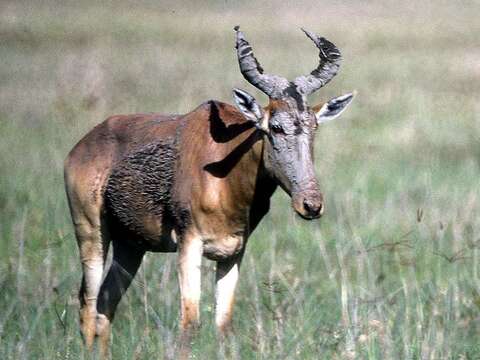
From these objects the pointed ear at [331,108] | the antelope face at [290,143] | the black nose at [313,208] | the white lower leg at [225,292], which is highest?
the pointed ear at [331,108]

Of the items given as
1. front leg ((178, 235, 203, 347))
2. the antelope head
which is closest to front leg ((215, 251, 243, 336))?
front leg ((178, 235, 203, 347))

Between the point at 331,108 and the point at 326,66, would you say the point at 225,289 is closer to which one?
the point at 331,108

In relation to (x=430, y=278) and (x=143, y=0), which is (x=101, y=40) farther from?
(x=430, y=278)

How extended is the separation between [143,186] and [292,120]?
1.42 metres

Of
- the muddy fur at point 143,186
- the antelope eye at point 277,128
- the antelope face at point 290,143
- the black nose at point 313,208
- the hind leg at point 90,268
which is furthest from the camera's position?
the hind leg at point 90,268

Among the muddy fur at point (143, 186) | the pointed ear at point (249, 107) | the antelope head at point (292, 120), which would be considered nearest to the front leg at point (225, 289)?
the muddy fur at point (143, 186)

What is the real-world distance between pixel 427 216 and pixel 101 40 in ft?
46.6

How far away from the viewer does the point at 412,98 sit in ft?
68.8

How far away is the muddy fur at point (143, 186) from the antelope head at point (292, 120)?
0.91 meters

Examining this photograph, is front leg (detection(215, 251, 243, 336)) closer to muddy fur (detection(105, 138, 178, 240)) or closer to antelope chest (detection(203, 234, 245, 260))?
antelope chest (detection(203, 234, 245, 260))

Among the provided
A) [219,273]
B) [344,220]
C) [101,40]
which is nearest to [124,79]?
[101,40]

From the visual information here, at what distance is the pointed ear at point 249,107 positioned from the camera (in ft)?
24.3

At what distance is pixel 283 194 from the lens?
45.4 feet

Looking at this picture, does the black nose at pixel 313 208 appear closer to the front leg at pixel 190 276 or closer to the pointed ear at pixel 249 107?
the pointed ear at pixel 249 107
